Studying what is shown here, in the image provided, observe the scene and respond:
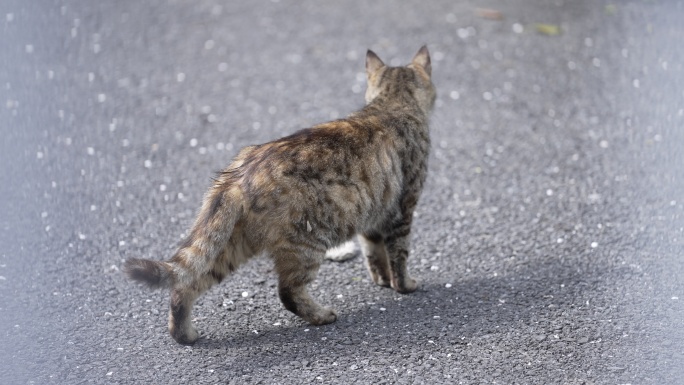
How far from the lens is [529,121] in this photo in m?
7.48

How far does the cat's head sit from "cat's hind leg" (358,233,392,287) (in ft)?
2.96

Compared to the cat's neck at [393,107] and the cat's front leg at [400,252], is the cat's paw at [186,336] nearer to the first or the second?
the cat's front leg at [400,252]

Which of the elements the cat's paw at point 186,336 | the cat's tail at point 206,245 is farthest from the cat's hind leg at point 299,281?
the cat's paw at point 186,336

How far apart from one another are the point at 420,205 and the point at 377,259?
1.07 metres

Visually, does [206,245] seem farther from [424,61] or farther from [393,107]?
[424,61]

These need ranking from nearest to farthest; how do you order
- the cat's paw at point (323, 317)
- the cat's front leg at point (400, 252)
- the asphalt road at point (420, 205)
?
the asphalt road at point (420, 205), the cat's paw at point (323, 317), the cat's front leg at point (400, 252)

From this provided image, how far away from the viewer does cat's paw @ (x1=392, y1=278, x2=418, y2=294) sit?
207 inches

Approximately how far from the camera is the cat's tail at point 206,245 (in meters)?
4.43

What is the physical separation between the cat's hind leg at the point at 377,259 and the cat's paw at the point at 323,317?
1.93ft

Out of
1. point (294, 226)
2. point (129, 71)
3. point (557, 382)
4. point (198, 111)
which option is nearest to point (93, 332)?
point (294, 226)

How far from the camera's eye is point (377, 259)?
5.42m

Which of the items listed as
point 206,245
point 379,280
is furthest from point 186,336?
point 379,280

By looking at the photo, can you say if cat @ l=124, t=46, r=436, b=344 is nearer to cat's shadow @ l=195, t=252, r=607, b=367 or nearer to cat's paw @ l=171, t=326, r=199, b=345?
cat's paw @ l=171, t=326, r=199, b=345

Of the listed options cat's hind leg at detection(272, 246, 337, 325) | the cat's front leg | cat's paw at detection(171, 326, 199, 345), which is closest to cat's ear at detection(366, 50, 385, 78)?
the cat's front leg
